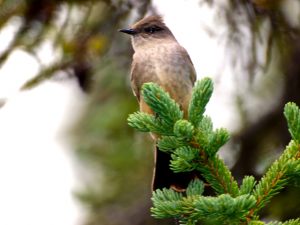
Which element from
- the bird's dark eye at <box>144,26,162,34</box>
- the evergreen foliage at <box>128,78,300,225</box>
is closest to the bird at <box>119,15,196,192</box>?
the bird's dark eye at <box>144,26,162,34</box>

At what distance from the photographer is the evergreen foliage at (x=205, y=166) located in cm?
243

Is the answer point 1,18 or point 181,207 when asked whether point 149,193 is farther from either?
point 181,207

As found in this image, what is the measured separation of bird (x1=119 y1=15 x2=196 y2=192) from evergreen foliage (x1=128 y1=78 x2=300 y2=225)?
1647 mm

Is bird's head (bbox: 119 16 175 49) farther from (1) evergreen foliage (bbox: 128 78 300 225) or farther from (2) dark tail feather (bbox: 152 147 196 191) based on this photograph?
(1) evergreen foliage (bbox: 128 78 300 225)

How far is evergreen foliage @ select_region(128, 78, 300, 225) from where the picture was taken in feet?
7.98

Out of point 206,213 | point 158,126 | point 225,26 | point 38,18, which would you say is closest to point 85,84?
point 38,18

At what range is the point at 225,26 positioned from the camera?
488 cm

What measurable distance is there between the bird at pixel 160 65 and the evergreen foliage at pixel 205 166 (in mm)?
1647

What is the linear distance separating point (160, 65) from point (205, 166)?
7.91 feet

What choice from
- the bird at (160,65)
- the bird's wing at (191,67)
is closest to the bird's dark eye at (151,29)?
the bird at (160,65)

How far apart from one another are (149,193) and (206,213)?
318 centimetres

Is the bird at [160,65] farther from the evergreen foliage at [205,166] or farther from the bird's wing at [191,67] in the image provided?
the evergreen foliage at [205,166]

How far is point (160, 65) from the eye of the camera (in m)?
5.02

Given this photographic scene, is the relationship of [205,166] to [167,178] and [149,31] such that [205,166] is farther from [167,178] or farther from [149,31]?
[149,31]
